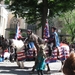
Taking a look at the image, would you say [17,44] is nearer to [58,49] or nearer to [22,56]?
[22,56]

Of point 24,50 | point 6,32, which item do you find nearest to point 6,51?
point 24,50

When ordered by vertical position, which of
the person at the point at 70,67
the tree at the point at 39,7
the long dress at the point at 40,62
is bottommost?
the long dress at the point at 40,62

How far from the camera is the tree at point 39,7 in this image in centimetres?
2486

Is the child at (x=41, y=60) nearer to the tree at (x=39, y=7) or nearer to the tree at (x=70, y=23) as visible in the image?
the tree at (x=39, y=7)

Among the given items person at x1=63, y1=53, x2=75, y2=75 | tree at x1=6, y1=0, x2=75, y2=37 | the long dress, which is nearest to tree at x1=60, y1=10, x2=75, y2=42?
tree at x1=6, y1=0, x2=75, y2=37

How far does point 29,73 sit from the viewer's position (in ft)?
46.1

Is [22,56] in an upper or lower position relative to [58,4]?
lower

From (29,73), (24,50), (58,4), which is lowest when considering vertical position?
(29,73)

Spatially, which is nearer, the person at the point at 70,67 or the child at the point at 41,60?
the person at the point at 70,67

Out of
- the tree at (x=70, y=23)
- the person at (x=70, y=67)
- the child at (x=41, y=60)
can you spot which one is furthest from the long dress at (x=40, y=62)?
the tree at (x=70, y=23)

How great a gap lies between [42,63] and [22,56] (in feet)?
13.4

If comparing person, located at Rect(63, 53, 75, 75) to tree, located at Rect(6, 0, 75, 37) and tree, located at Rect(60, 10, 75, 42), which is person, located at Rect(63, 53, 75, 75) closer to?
tree, located at Rect(6, 0, 75, 37)

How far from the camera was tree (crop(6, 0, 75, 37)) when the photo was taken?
2486cm

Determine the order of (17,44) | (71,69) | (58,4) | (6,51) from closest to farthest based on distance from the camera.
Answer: (71,69) < (17,44) < (6,51) < (58,4)
